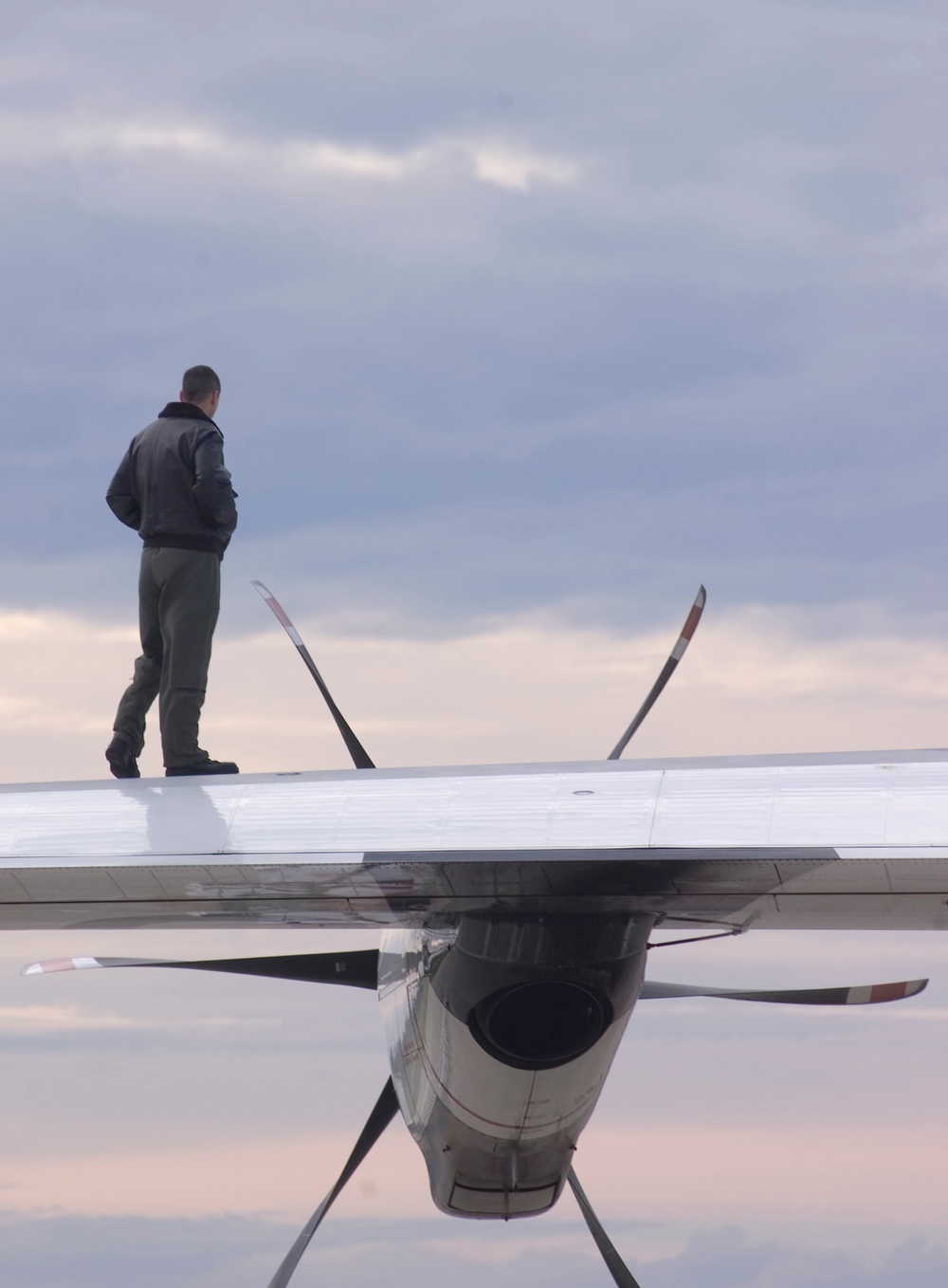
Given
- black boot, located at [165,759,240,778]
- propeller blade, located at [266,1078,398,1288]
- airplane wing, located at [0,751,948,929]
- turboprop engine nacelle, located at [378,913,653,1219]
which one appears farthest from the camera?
propeller blade, located at [266,1078,398,1288]

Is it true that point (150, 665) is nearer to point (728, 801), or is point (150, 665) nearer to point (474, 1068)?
point (474, 1068)

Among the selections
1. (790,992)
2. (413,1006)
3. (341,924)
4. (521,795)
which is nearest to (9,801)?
(341,924)

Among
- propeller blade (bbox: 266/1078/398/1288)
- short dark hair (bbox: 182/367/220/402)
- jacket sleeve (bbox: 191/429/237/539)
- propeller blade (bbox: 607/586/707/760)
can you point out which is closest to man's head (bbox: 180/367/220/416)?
short dark hair (bbox: 182/367/220/402)

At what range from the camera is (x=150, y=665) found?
1003cm

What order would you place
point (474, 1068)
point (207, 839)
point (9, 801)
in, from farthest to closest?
point (474, 1068) → point (9, 801) → point (207, 839)

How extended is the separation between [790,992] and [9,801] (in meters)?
5.70

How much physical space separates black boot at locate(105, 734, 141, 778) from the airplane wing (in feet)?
8.67

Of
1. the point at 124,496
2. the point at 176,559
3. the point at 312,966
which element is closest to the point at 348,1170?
the point at 312,966

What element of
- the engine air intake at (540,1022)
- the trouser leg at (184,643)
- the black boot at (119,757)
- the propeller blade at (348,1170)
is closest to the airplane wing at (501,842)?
the engine air intake at (540,1022)

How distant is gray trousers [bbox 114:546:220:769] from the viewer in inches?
371

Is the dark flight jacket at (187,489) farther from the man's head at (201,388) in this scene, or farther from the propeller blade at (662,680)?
the propeller blade at (662,680)

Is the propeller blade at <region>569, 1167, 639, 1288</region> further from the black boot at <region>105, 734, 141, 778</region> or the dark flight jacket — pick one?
the dark flight jacket

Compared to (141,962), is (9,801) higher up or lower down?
higher up

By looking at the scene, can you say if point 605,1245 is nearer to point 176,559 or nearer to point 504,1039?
point 504,1039
